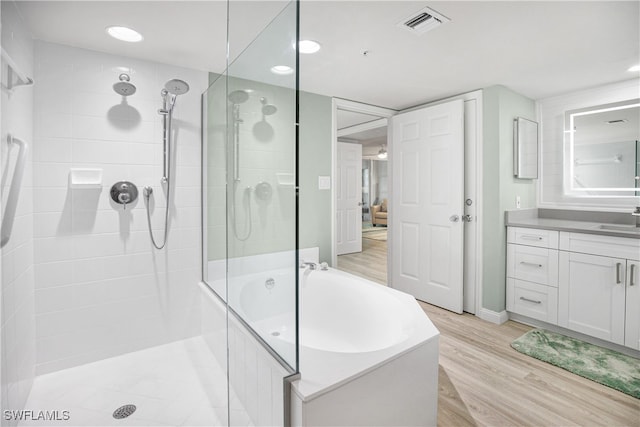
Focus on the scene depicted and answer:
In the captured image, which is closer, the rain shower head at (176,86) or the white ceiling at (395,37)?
the white ceiling at (395,37)

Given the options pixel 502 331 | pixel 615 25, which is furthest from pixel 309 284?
pixel 615 25

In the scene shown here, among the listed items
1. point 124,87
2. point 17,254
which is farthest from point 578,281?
point 17,254

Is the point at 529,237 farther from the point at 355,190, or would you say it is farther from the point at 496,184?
the point at 355,190

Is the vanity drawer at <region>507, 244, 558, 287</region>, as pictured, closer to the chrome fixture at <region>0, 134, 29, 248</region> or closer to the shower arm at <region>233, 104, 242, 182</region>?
the shower arm at <region>233, 104, 242, 182</region>

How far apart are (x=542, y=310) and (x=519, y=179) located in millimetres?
1211

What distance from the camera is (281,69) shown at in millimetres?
1171

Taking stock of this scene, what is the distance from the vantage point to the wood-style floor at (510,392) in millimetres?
1693

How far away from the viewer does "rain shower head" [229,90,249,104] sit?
1.46 metres

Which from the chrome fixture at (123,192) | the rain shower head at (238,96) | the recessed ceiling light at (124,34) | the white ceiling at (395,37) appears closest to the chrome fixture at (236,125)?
the rain shower head at (238,96)

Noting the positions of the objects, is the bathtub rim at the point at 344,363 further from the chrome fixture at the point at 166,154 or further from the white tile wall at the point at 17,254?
the chrome fixture at the point at 166,154

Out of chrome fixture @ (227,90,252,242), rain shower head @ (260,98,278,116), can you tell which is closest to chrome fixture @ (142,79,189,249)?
chrome fixture @ (227,90,252,242)

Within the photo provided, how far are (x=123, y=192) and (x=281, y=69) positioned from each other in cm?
169

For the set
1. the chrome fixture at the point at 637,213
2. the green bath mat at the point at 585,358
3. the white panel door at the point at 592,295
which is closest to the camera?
the green bath mat at the point at 585,358

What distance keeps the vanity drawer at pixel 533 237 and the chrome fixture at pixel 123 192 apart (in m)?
3.16
